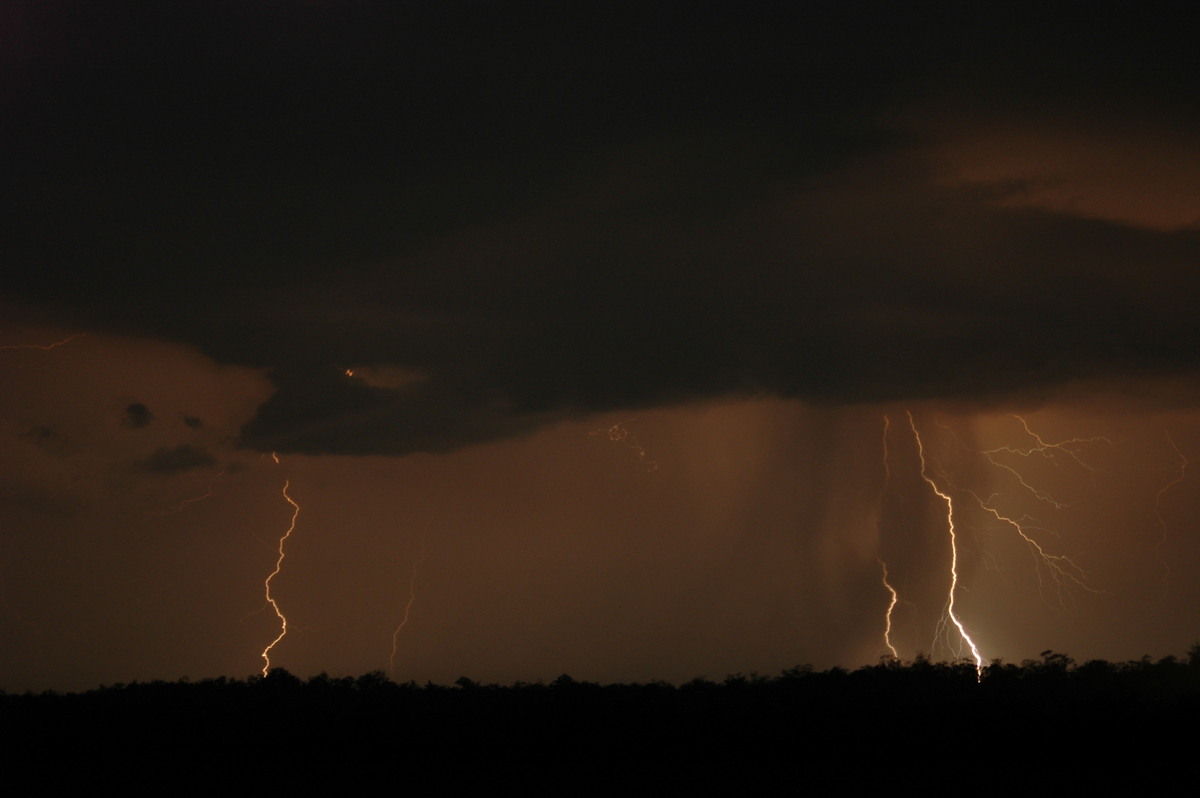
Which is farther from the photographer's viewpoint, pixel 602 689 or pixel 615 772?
pixel 602 689

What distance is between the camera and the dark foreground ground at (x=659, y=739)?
2470 centimetres

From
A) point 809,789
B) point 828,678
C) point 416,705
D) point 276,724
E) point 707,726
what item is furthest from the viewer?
point 828,678

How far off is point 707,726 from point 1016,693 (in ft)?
26.4

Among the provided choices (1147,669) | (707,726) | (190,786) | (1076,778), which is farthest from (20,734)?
(1147,669)

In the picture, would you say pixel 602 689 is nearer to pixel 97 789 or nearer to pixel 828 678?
pixel 828 678

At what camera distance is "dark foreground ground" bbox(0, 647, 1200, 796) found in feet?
81.0

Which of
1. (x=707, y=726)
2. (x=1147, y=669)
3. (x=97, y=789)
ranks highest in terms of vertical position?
(x=1147, y=669)

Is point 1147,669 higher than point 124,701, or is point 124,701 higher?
point 1147,669

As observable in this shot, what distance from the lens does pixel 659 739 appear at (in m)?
28.2

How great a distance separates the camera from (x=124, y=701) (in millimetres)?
36781

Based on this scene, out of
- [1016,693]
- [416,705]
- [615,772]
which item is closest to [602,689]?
[416,705]

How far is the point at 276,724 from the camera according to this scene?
30.5 metres

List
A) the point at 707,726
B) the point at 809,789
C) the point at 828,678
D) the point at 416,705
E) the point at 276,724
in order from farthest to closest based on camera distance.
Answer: the point at 828,678
the point at 416,705
the point at 276,724
the point at 707,726
the point at 809,789

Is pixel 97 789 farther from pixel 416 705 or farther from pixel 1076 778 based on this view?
pixel 1076 778
